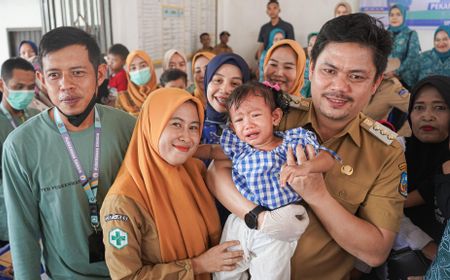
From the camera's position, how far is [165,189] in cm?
163

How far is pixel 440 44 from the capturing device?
5.22m

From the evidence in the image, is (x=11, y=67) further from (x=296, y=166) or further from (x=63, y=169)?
(x=296, y=166)

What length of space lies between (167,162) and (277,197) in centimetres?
53

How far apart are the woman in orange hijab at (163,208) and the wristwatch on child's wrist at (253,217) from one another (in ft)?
0.47

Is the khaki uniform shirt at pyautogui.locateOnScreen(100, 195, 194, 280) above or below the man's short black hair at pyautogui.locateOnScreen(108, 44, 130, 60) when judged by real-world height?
below

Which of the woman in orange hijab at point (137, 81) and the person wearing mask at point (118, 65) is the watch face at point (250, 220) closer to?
the woman in orange hijab at point (137, 81)

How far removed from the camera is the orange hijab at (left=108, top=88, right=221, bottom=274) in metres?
1.56

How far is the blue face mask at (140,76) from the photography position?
3.98 meters

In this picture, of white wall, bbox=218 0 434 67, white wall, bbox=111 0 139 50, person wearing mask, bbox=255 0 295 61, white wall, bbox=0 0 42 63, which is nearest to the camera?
white wall, bbox=111 0 139 50

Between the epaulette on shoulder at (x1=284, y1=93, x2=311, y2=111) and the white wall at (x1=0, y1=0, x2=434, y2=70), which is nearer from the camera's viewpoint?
the epaulette on shoulder at (x1=284, y1=93, x2=311, y2=111)

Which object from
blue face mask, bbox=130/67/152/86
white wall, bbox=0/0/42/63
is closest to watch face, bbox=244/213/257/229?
blue face mask, bbox=130/67/152/86

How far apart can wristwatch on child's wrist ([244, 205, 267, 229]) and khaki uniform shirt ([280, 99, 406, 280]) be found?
253mm

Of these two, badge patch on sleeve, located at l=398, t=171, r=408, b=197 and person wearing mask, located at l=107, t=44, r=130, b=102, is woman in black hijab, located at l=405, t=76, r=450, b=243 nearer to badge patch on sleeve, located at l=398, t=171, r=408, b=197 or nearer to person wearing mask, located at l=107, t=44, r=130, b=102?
badge patch on sleeve, located at l=398, t=171, r=408, b=197

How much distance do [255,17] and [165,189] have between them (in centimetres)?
893
